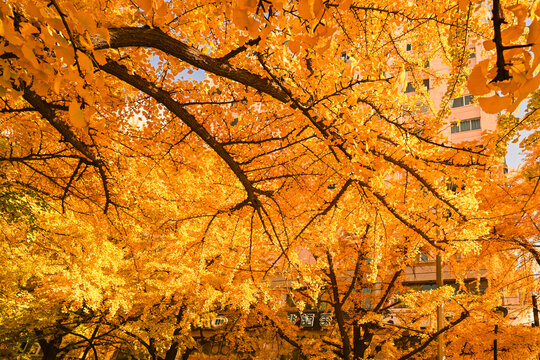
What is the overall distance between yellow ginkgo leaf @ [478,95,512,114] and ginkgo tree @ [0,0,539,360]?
1 centimetres

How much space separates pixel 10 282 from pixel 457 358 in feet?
47.1

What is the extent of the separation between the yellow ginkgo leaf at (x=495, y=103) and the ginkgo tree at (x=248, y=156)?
0.01 metres

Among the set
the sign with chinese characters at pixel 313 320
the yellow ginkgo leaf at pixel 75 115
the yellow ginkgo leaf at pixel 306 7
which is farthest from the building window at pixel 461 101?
the yellow ginkgo leaf at pixel 75 115

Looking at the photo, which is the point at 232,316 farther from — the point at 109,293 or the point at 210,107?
the point at 210,107

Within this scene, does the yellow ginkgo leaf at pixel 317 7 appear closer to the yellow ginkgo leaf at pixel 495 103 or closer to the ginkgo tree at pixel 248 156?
the ginkgo tree at pixel 248 156

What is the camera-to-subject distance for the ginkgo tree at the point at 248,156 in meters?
2.57

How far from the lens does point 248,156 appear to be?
6656 mm

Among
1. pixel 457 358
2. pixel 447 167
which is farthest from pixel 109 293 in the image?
pixel 457 358

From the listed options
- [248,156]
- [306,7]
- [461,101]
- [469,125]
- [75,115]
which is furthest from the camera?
[461,101]

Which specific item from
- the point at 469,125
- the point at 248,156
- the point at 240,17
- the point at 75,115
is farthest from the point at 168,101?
the point at 469,125

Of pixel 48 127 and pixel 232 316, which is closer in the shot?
pixel 48 127

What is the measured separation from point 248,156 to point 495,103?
18.5ft

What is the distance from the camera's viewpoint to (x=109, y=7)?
5.59 meters

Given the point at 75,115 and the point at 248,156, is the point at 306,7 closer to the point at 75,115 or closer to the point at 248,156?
the point at 75,115
